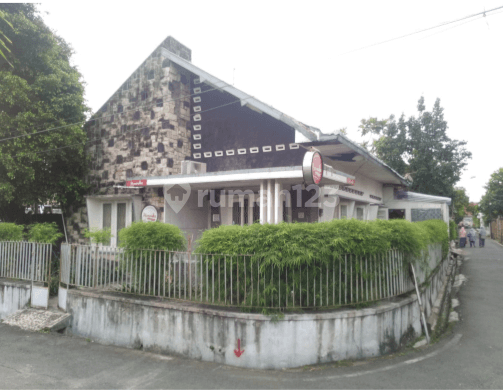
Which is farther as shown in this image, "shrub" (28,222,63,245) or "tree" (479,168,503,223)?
"tree" (479,168,503,223)

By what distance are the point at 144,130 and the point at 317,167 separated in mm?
6555

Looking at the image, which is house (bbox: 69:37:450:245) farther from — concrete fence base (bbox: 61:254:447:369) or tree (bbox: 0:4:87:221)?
concrete fence base (bbox: 61:254:447:369)

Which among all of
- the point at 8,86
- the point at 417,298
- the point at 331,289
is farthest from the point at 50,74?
the point at 417,298

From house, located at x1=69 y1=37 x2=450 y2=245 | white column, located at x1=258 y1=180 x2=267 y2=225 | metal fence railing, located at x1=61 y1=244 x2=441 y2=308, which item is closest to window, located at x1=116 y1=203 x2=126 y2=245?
house, located at x1=69 y1=37 x2=450 y2=245

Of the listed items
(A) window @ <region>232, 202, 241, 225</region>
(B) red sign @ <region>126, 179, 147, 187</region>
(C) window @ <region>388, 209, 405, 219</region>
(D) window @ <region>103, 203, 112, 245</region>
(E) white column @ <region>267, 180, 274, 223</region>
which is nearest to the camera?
(E) white column @ <region>267, 180, 274, 223</region>

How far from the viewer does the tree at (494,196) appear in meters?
39.1

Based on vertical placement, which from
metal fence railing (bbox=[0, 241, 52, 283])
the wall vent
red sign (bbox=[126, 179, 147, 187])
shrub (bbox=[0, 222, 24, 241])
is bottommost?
metal fence railing (bbox=[0, 241, 52, 283])

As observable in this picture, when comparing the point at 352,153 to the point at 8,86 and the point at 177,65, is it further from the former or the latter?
the point at 8,86

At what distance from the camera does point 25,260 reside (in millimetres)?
8578

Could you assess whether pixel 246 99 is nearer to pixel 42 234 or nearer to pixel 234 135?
pixel 234 135

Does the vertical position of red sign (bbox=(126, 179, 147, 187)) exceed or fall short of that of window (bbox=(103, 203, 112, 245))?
it exceeds it

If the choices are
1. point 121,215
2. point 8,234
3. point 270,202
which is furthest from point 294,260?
point 121,215

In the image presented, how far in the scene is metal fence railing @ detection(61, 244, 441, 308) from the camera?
5613 millimetres

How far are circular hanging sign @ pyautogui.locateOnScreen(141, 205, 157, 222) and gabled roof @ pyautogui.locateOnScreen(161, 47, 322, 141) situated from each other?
4.47 metres
